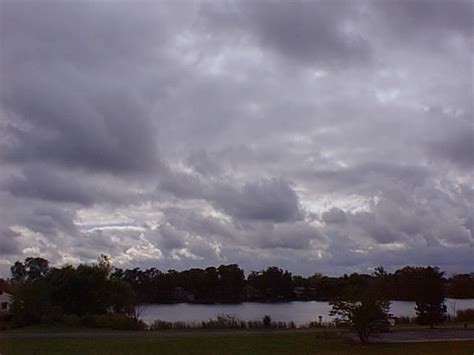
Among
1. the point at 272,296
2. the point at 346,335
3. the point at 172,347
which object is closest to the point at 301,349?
the point at 172,347

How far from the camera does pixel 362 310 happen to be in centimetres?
2920

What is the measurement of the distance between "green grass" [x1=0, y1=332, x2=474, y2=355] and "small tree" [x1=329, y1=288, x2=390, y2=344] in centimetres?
89

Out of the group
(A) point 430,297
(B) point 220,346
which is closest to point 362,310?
(B) point 220,346

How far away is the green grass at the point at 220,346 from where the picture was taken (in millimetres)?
24141

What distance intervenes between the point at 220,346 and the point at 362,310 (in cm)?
670

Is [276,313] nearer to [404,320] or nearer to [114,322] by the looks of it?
[404,320]

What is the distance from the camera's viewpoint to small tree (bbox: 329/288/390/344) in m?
29.1

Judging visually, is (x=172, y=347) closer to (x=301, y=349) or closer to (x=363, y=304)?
(x=301, y=349)

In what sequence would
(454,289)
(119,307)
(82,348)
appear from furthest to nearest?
(454,289), (119,307), (82,348)

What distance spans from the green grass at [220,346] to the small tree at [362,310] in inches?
34.9

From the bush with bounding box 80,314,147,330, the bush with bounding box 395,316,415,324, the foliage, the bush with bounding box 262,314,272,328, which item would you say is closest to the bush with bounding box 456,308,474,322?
the bush with bounding box 395,316,415,324

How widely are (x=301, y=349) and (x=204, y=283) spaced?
7351cm

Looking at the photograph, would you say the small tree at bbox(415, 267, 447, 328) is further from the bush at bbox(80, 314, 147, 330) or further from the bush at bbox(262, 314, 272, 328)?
the bush at bbox(80, 314, 147, 330)

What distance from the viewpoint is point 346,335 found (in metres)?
32.1
